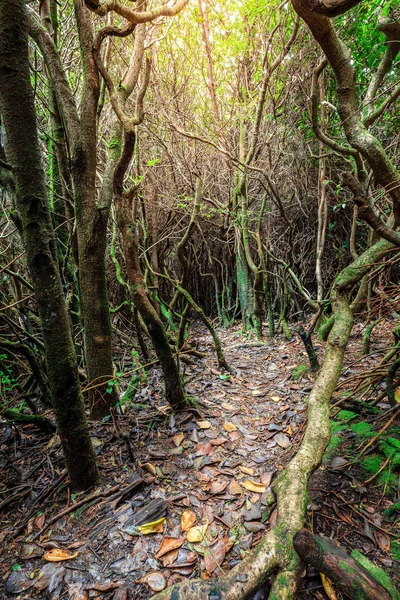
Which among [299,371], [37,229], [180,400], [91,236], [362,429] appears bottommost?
[299,371]

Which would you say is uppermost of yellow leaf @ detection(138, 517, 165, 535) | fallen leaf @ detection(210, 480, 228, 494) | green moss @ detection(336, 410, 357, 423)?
green moss @ detection(336, 410, 357, 423)

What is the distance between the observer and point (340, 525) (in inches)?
61.1

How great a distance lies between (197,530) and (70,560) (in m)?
0.73

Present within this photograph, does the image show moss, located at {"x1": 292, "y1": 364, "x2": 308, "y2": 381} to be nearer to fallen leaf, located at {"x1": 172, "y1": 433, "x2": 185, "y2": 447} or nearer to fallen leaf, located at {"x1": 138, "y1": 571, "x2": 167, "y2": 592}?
fallen leaf, located at {"x1": 172, "y1": 433, "x2": 185, "y2": 447}

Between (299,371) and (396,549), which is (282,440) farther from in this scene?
(299,371)

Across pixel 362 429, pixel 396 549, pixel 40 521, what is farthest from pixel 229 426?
pixel 40 521

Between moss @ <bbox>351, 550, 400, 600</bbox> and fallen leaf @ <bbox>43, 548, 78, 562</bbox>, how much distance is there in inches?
58.8

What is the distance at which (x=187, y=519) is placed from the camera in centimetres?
180

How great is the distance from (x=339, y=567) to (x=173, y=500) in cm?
116

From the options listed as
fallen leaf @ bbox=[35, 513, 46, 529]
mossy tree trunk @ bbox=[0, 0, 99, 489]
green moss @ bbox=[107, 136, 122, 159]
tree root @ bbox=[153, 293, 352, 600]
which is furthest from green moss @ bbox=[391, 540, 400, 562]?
green moss @ bbox=[107, 136, 122, 159]

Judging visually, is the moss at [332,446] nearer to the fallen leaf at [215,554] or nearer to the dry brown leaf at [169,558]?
the fallen leaf at [215,554]

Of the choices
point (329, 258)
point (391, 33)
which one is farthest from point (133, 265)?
point (329, 258)

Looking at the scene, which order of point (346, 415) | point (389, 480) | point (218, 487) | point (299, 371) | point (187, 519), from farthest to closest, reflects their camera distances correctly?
1. point (299, 371)
2. point (346, 415)
3. point (218, 487)
4. point (187, 519)
5. point (389, 480)

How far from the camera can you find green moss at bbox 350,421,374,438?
2053 mm
